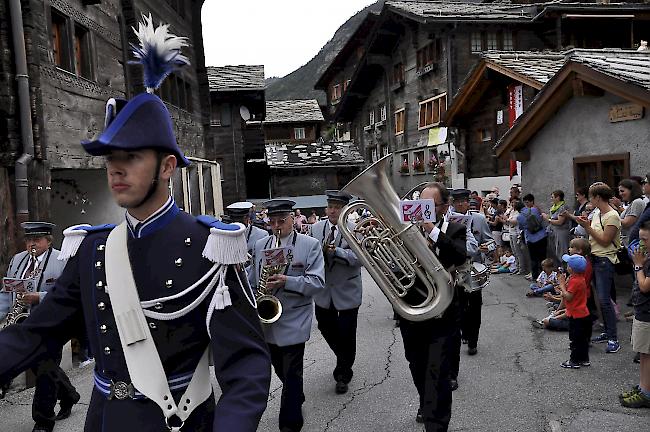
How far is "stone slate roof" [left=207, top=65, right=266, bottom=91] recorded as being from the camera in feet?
88.8

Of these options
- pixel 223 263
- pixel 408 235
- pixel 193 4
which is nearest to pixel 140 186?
pixel 223 263

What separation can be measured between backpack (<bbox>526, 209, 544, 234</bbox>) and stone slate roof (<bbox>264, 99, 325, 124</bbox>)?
33.0 m

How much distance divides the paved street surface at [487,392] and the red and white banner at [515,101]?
9191mm

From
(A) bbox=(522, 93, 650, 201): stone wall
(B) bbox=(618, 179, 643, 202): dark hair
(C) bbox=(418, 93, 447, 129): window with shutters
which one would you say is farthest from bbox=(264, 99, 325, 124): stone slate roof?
(B) bbox=(618, 179, 643, 202): dark hair

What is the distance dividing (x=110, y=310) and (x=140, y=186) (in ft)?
1.63

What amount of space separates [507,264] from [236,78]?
17756mm

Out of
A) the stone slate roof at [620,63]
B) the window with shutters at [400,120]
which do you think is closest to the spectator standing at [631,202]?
the stone slate roof at [620,63]

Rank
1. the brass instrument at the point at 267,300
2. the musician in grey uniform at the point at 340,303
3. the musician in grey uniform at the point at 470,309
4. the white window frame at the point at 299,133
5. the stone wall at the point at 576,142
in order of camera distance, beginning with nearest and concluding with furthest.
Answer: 1. the brass instrument at the point at 267,300
2. the musician in grey uniform at the point at 340,303
3. the musician in grey uniform at the point at 470,309
4. the stone wall at the point at 576,142
5. the white window frame at the point at 299,133

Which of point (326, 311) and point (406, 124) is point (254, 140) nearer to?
point (406, 124)

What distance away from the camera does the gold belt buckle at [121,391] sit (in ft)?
7.39

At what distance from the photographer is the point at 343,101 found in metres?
36.0

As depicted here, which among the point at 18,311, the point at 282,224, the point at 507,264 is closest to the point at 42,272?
the point at 18,311

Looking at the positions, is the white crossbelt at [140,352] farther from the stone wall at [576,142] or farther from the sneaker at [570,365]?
the stone wall at [576,142]

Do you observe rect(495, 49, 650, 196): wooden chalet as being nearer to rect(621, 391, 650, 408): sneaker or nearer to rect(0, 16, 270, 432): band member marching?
rect(621, 391, 650, 408): sneaker
